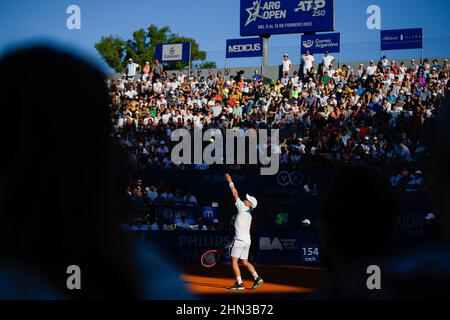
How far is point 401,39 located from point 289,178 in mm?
11222

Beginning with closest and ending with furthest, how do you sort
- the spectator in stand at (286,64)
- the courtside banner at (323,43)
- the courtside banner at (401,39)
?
the courtside banner at (401,39)
the spectator in stand at (286,64)
the courtside banner at (323,43)

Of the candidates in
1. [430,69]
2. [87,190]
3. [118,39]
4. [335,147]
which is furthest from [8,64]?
[118,39]

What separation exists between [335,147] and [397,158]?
103 inches

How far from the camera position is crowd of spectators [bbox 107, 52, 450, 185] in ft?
71.5

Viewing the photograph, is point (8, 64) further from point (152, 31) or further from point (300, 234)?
point (152, 31)

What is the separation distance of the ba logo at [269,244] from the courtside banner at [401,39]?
12.1 meters

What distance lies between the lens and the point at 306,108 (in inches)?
1021

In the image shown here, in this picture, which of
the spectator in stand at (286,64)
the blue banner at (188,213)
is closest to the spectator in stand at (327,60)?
the spectator in stand at (286,64)

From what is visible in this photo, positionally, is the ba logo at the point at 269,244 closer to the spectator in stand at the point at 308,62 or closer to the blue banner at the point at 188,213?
the blue banner at the point at 188,213

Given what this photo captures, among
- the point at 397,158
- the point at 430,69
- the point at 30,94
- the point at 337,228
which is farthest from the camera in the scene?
the point at 430,69

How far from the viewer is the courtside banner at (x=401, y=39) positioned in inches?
1142

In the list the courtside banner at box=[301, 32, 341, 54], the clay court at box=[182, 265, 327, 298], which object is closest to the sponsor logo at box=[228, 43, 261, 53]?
the courtside banner at box=[301, 32, 341, 54]

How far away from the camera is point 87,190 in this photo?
1362mm
